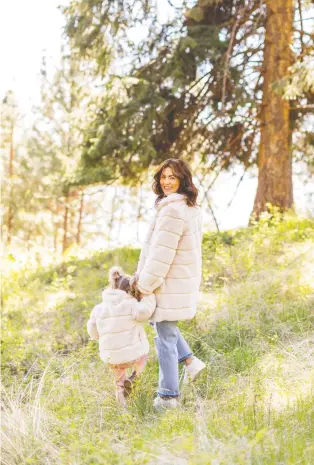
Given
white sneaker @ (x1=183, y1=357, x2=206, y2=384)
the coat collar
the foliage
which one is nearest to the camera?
the coat collar

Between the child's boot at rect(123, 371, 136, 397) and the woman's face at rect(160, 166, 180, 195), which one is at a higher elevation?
the woman's face at rect(160, 166, 180, 195)

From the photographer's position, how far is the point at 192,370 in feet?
13.7

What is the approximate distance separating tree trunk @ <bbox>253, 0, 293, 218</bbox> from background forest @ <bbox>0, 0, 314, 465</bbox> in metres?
0.02

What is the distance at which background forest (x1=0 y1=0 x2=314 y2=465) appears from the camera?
3.20m

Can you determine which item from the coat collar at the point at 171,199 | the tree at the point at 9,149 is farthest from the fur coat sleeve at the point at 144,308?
the tree at the point at 9,149

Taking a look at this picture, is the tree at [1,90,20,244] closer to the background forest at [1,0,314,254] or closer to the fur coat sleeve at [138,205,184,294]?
the background forest at [1,0,314,254]

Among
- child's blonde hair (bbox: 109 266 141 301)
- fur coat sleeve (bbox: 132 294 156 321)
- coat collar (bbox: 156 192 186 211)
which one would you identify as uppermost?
coat collar (bbox: 156 192 186 211)

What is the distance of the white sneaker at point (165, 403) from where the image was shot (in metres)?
3.76

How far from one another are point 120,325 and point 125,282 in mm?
321

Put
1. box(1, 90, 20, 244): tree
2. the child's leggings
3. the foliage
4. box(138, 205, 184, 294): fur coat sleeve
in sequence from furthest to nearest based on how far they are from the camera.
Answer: box(1, 90, 20, 244): tree, the foliage, the child's leggings, box(138, 205, 184, 294): fur coat sleeve

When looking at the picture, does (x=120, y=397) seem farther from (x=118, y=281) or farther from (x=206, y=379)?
(x=118, y=281)

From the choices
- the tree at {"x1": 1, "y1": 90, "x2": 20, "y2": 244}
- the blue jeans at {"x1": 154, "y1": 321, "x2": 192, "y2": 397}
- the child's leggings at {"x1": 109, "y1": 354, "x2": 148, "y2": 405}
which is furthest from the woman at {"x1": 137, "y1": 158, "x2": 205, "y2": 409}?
the tree at {"x1": 1, "y1": 90, "x2": 20, "y2": 244}

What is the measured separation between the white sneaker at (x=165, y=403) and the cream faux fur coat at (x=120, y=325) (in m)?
0.35

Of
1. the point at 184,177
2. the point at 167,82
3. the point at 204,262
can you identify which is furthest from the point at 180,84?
the point at 184,177
